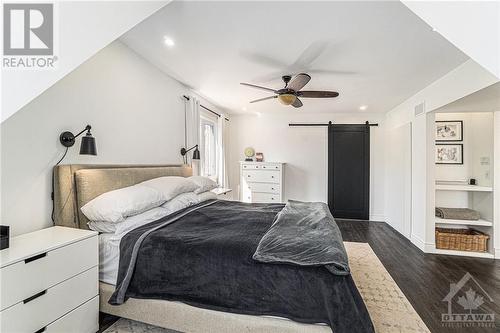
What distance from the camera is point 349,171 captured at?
17.8ft

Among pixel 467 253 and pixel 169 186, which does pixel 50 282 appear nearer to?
pixel 169 186

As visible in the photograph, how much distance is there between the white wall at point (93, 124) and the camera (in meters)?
1.65

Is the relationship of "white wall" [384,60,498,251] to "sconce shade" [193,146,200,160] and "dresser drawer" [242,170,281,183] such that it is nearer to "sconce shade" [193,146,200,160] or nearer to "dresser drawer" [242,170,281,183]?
"dresser drawer" [242,170,281,183]

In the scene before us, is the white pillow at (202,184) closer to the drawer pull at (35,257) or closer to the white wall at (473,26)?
the drawer pull at (35,257)

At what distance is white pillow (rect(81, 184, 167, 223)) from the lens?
1871 mm

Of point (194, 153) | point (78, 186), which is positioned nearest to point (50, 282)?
point (78, 186)

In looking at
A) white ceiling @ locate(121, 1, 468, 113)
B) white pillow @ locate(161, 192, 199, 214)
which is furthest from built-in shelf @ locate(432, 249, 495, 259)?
white pillow @ locate(161, 192, 199, 214)

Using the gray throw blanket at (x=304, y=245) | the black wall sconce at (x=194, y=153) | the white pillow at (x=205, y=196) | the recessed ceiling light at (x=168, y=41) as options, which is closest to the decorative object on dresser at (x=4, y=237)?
the gray throw blanket at (x=304, y=245)

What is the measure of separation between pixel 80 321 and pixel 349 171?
5.25 m

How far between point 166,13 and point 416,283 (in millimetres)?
3602

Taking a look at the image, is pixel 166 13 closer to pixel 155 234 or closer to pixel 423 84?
pixel 155 234

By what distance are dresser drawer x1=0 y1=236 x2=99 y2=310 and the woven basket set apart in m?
4.41

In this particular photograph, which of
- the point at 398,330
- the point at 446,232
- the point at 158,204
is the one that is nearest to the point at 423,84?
the point at 446,232

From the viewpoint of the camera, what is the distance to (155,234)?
181cm
